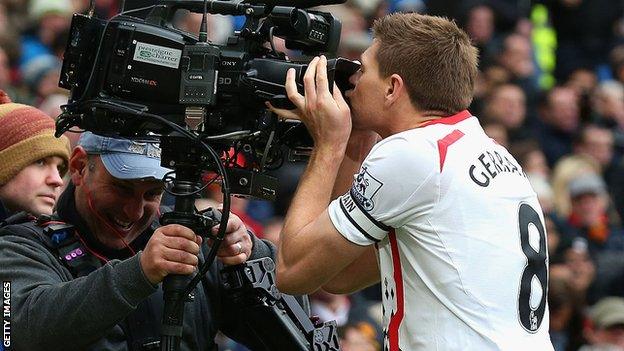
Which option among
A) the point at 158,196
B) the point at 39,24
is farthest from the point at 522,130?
the point at 158,196

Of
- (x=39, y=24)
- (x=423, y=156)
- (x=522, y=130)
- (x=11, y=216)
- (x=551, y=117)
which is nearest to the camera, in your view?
(x=423, y=156)

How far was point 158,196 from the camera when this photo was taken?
15.9 feet

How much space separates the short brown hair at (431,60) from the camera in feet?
13.6

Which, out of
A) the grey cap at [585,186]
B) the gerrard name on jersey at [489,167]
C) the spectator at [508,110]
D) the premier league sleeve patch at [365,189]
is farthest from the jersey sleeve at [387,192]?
the spectator at [508,110]

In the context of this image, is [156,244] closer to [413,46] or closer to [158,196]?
[158,196]

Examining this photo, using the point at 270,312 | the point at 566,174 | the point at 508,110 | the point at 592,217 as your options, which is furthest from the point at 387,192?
the point at 508,110

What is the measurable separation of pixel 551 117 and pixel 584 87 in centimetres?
81

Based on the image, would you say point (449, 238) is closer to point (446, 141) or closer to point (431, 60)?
point (446, 141)

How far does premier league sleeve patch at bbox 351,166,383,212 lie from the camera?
408 centimetres

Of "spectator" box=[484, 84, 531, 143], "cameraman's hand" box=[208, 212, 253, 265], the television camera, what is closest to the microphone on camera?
the television camera

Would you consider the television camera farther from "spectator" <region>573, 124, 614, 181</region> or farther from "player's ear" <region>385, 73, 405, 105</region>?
"spectator" <region>573, 124, 614, 181</region>

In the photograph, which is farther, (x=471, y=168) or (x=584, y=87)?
(x=584, y=87)

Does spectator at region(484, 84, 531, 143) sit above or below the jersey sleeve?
below

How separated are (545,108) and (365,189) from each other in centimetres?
902
